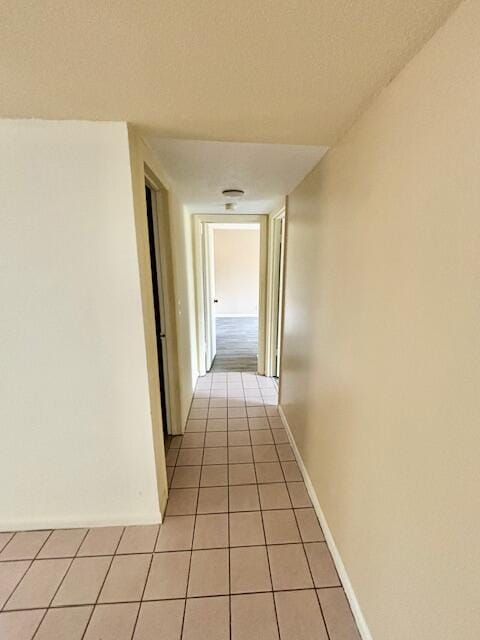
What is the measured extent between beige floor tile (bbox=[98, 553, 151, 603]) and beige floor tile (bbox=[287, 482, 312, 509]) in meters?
0.87

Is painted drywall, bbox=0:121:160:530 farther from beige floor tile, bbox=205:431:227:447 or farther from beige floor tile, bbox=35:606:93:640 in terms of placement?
beige floor tile, bbox=205:431:227:447

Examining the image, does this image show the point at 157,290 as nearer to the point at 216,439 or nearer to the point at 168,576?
the point at 216,439

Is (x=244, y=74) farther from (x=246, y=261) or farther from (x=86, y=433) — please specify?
(x=246, y=261)

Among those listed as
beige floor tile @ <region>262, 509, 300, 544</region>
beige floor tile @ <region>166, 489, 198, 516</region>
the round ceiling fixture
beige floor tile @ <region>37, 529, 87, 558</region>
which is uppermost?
the round ceiling fixture

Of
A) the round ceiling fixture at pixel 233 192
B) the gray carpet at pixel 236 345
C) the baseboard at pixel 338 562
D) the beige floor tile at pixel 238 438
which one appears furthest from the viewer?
the gray carpet at pixel 236 345

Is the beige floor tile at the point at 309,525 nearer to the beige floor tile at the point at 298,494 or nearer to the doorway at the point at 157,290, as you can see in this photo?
the beige floor tile at the point at 298,494

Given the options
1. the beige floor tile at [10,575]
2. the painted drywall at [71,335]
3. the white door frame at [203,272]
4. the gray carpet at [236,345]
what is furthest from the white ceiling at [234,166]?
the gray carpet at [236,345]

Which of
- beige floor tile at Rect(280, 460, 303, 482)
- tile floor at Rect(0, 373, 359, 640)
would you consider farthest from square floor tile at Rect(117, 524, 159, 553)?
beige floor tile at Rect(280, 460, 303, 482)

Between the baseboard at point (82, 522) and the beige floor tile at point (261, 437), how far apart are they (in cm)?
96

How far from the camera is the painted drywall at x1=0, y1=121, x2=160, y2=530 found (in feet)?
3.86

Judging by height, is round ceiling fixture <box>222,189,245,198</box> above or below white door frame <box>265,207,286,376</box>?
above

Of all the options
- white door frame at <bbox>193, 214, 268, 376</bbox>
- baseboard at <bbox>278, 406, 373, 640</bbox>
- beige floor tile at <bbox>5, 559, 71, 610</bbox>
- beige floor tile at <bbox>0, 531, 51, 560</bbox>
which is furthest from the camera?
white door frame at <bbox>193, 214, 268, 376</bbox>

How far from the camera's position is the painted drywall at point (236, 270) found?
736 centimetres

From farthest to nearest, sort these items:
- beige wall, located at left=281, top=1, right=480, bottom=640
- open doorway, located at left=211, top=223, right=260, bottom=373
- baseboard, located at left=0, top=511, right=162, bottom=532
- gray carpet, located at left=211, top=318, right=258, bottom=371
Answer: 1. open doorway, located at left=211, top=223, right=260, bottom=373
2. gray carpet, located at left=211, top=318, right=258, bottom=371
3. baseboard, located at left=0, top=511, right=162, bottom=532
4. beige wall, located at left=281, top=1, right=480, bottom=640
